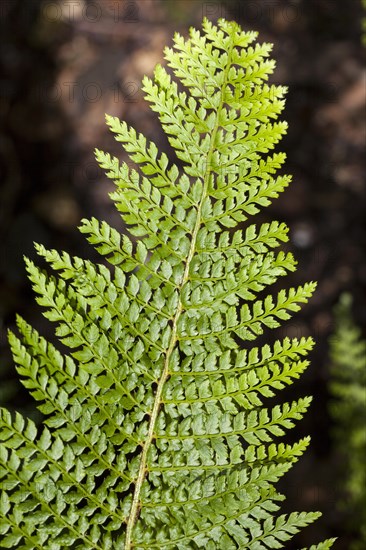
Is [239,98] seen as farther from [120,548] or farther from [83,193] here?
[83,193]

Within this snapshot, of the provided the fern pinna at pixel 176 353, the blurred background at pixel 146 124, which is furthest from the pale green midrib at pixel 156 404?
the blurred background at pixel 146 124

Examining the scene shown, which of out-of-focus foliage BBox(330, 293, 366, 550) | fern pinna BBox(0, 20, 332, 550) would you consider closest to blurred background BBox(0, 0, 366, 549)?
out-of-focus foliage BBox(330, 293, 366, 550)

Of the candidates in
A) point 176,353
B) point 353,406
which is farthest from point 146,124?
point 176,353

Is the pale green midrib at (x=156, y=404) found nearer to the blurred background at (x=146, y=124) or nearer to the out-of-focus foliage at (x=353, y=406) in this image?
the out-of-focus foliage at (x=353, y=406)

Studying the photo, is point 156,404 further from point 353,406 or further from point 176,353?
point 353,406

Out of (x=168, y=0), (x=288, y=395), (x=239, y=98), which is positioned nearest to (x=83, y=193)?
(x=168, y=0)

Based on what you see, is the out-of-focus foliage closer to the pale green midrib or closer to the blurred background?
the blurred background

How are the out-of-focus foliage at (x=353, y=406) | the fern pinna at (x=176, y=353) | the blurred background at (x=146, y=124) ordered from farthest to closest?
1. the blurred background at (x=146, y=124)
2. the out-of-focus foliage at (x=353, y=406)
3. the fern pinna at (x=176, y=353)
